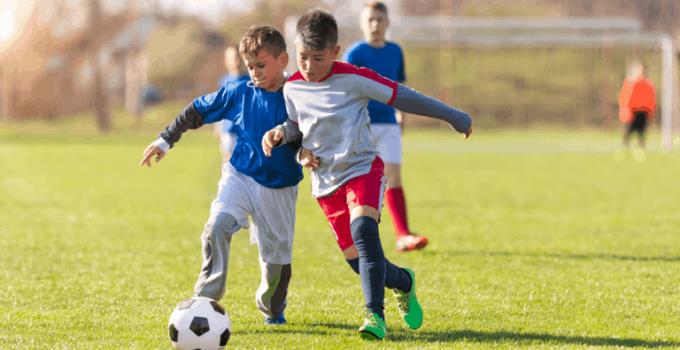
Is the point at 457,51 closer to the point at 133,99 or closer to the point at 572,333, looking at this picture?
the point at 133,99

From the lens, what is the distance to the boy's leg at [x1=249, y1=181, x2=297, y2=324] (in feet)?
18.2

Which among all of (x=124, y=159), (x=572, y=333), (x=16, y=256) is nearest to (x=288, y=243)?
(x=572, y=333)

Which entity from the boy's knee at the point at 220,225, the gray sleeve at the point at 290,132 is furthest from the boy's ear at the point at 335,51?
the boy's knee at the point at 220,225

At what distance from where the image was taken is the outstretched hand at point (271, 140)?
5191mm

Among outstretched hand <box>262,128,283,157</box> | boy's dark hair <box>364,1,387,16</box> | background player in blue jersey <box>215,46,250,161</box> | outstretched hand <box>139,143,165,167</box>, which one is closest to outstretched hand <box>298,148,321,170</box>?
outstretched hand <box>262,128,283,157</box>

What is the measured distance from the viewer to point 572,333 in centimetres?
539

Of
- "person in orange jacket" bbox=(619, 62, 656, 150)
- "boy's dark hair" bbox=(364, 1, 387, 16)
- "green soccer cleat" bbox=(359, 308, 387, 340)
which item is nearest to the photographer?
"green soccer cleat" bbox=(359, 308, 387, 340)

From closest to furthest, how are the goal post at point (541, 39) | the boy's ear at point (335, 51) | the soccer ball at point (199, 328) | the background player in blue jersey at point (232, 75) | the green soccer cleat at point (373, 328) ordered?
the soccer ball at point (199, 328) < the green soccer cleat at point (373, 328) < the boy's ear at point (335, 51) < the background player in blue jersey at point (232, 75) < the goal post at point (541, 39)

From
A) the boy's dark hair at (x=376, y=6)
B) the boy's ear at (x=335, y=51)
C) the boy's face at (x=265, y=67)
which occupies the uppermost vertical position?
the boy's dark hair at (x=376, y=6)

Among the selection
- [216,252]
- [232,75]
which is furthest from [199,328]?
[232,75]

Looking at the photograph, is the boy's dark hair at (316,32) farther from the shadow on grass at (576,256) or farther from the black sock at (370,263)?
the shadow on grass at (576,256)

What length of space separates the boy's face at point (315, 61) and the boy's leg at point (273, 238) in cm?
67

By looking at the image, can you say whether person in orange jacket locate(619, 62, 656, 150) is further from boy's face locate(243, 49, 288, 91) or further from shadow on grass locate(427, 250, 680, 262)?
boy's face locate(243, 49, 288, 91)

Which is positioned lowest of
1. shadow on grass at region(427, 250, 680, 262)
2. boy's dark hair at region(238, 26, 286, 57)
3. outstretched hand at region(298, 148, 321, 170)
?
shadow on grass at region(427, 250, 680, 262)
